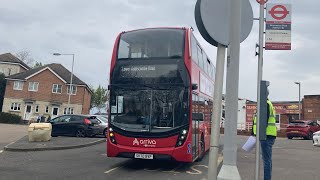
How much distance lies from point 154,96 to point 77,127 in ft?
46.7

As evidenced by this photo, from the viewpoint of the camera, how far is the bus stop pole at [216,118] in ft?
13.3

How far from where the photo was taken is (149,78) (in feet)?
35.1

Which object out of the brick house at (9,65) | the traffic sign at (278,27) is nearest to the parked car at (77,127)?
the traffic sign at (278,27)

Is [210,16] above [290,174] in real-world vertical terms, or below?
above

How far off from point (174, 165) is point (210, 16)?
331 inches

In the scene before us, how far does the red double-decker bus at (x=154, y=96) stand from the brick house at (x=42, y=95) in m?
48.2

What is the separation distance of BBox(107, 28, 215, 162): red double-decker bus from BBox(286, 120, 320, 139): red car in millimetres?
21257

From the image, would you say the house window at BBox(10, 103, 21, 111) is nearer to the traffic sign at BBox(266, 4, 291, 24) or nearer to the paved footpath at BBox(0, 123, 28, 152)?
the paved footpath at BBox(0, 123, 28, 152)

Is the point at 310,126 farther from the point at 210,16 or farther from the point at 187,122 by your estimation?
the point at 210,16

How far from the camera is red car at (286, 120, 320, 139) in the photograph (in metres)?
29.7

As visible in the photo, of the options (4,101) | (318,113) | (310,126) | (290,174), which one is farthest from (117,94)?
(4,101)

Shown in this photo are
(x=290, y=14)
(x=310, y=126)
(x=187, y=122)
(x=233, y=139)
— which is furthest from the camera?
(x=310, y=126)

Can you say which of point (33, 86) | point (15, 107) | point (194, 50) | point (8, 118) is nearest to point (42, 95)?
point (33, 86)

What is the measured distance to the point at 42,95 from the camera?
58625mm
